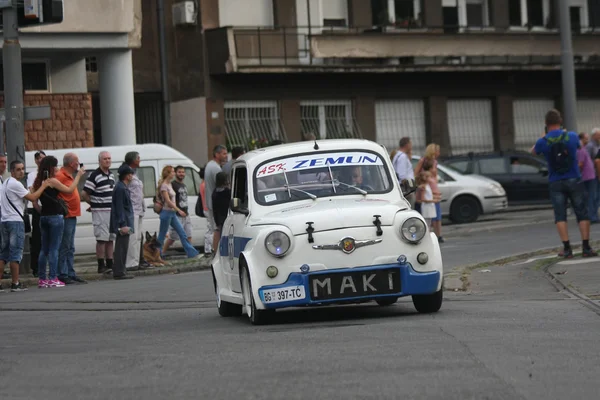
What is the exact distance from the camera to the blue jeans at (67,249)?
19516 mm

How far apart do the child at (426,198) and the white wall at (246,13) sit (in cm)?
1508

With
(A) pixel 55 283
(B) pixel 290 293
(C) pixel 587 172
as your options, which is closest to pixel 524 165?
(C) pixel 587 172

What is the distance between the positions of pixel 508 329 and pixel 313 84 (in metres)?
29.7

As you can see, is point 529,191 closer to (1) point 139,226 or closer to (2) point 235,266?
(1) point 139,226

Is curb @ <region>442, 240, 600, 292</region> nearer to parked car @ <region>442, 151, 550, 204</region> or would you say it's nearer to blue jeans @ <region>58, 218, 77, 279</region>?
blue jeans @ <region>58, 218, 77, 279</region>

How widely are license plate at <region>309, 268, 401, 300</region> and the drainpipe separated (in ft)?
90.6

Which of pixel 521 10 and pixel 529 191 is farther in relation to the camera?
pixel 521 10

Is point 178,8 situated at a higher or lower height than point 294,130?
higher

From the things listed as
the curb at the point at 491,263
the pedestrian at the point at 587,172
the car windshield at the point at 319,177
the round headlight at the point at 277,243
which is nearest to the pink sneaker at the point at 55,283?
the curb at the point at 491,263

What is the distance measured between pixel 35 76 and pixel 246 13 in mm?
8376

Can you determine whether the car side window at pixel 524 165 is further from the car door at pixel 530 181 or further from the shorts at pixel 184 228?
the shorts at pixel 184 228

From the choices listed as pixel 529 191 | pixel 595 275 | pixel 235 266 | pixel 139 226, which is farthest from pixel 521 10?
pixel 235 266

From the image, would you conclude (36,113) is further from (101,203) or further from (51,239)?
(51,239)

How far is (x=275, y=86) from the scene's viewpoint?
38.9 meters
